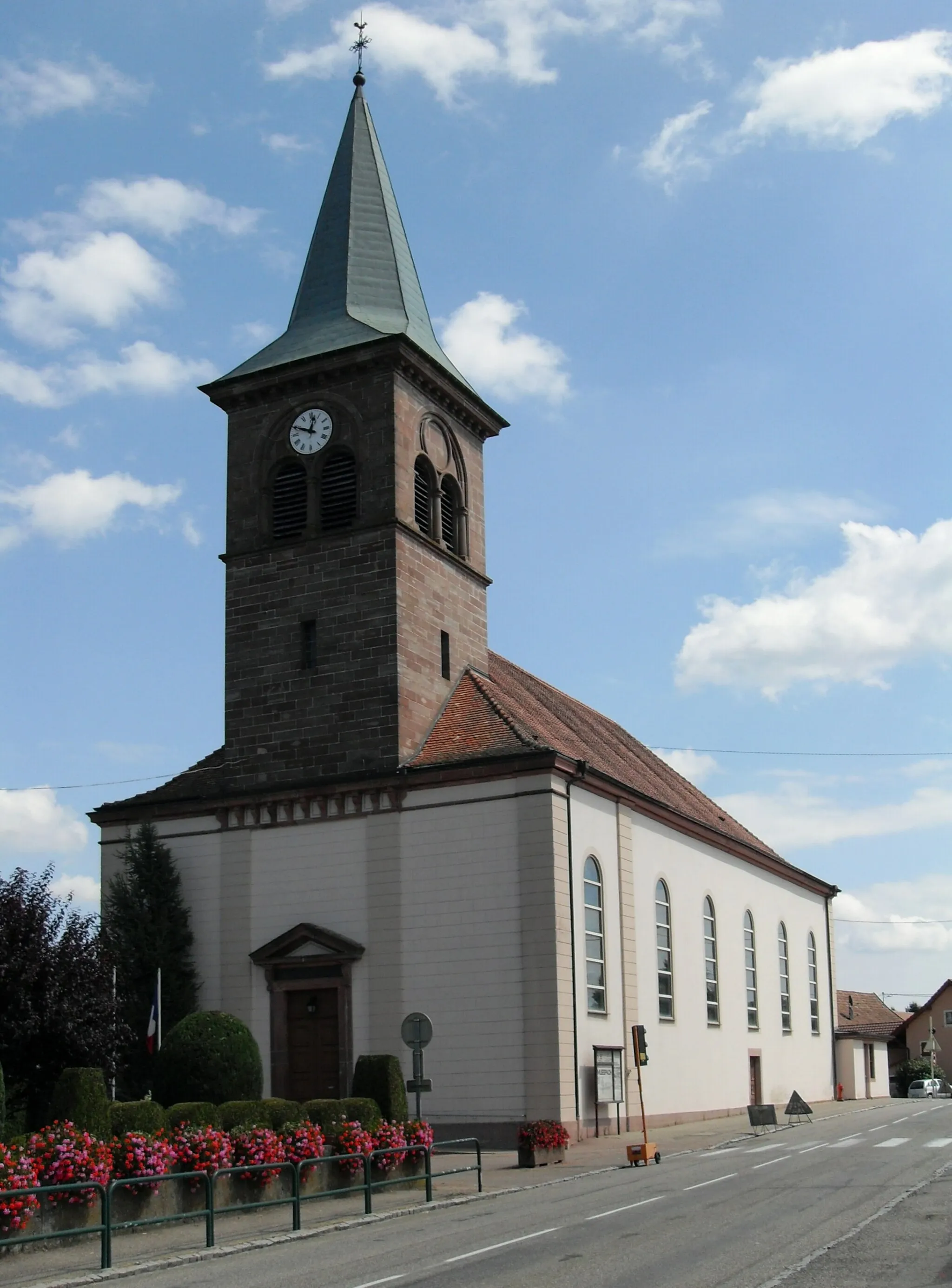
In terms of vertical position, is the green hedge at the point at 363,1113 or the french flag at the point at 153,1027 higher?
the french flag at the point at 153,1027

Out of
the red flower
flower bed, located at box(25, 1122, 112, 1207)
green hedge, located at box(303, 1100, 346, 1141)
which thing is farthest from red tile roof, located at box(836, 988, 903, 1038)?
flower bed, located at box(25, 1122, 112, 1207)

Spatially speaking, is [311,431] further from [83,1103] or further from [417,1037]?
[83,1103]

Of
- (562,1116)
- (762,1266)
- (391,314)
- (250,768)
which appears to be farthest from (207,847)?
(762,1266)

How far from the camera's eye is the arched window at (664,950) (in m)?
36.8

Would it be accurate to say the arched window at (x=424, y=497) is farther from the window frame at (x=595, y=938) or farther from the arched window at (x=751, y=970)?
the arched window at (x=751, y=970)

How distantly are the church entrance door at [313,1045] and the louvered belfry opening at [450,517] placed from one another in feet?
36.9

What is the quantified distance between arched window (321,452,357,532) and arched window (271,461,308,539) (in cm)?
48

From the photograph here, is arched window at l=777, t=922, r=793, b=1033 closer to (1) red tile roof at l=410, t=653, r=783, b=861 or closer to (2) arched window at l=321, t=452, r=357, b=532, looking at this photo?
(1) red tile roof at l=410, t=653, r=783, b=861

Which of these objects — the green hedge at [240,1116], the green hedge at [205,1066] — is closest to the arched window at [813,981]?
the green hedge at [205,1066]

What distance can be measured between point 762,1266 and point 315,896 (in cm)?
2072

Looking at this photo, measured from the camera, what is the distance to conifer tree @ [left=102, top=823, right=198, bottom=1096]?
32.4 meters

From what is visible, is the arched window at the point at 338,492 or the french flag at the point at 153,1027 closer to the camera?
the french flag at the point at 153,1027

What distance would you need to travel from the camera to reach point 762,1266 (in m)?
13.0

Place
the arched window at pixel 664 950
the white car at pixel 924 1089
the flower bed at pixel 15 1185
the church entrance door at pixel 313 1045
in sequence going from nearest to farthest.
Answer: the flower bed at pixel 15 1185 → the church entrance door at pixel 313 1045 → the arched window at pixel 664 950 → the white car at pixel 924 1089
